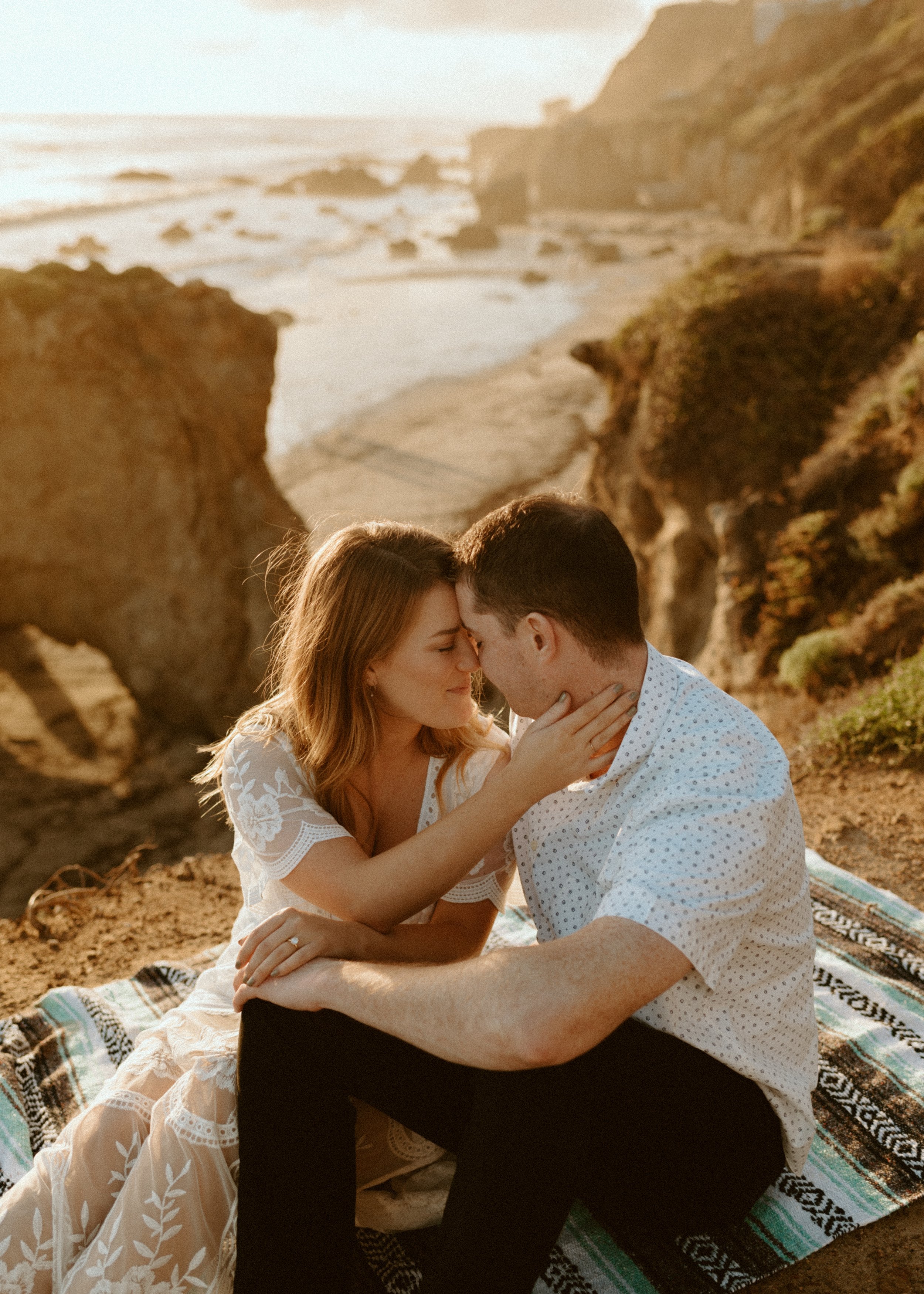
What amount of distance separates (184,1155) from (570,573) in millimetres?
1995

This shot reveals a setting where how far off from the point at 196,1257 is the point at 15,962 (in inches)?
133

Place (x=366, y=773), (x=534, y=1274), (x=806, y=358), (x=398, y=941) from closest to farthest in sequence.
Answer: (x=534, y=1274) < (x=398, y=941) < (x=366, y=773) < (x=806, y=358)

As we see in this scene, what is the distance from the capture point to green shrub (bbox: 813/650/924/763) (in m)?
6.51

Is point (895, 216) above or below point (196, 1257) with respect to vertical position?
above

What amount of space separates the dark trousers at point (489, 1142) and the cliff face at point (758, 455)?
7.04 metres

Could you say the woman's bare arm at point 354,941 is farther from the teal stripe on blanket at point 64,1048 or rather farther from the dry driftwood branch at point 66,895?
the dry driftwood branch at point 66,895

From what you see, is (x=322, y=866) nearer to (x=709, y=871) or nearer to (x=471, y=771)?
(x=471, y=771)

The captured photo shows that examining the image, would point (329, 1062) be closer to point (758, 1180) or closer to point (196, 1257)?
point (196, 1257)

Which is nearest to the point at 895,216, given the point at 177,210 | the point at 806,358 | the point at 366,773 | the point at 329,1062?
the point at 806,358

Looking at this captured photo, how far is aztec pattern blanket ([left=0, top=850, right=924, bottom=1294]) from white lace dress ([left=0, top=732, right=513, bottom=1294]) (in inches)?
23.3

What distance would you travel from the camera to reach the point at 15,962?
213 inches

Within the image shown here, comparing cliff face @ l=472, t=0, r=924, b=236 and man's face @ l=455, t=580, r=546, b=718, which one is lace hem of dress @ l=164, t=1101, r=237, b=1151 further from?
cliff face @ l=472, t=0, r=924, b=236

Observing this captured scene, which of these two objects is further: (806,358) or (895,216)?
(895,216)

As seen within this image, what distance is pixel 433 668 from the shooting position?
3.18 meters
